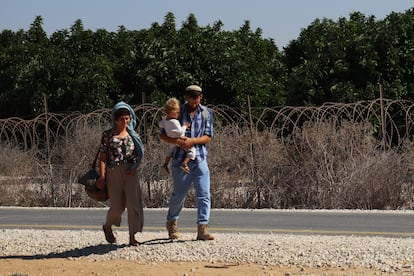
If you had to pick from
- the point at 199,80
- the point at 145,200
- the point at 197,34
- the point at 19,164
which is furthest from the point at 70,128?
the point at 197,34

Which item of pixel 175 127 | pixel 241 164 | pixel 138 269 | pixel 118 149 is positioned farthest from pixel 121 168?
pixel 241 164

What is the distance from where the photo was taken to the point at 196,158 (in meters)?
9.25

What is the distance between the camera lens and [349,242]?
9.37 m

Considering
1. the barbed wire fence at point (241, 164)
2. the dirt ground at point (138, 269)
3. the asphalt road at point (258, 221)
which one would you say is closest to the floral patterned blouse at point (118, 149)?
the dirt ground at point (138, 269)

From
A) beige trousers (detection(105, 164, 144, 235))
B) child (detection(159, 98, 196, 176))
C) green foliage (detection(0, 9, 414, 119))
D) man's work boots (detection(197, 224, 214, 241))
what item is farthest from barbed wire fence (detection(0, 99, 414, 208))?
child (detection(159, 98, 196, 176))

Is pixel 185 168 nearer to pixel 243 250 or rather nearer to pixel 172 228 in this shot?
pixel 172 228

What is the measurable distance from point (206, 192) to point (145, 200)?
303 inches

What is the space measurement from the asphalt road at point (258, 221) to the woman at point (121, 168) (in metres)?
2.91

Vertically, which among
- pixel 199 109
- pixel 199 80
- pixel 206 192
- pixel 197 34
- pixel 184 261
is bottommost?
pixel 184 261

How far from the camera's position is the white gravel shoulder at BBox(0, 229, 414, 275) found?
8.34 metres

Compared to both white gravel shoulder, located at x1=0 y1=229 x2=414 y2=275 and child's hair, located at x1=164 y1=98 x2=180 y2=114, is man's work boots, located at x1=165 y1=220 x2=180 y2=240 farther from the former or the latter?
child's hair, located at x1=164 y1=98 x2=180 y2=114

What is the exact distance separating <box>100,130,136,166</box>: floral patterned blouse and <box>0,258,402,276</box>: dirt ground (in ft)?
3.76

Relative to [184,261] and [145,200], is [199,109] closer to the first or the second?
[184,261]

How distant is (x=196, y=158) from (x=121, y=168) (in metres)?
0.85
